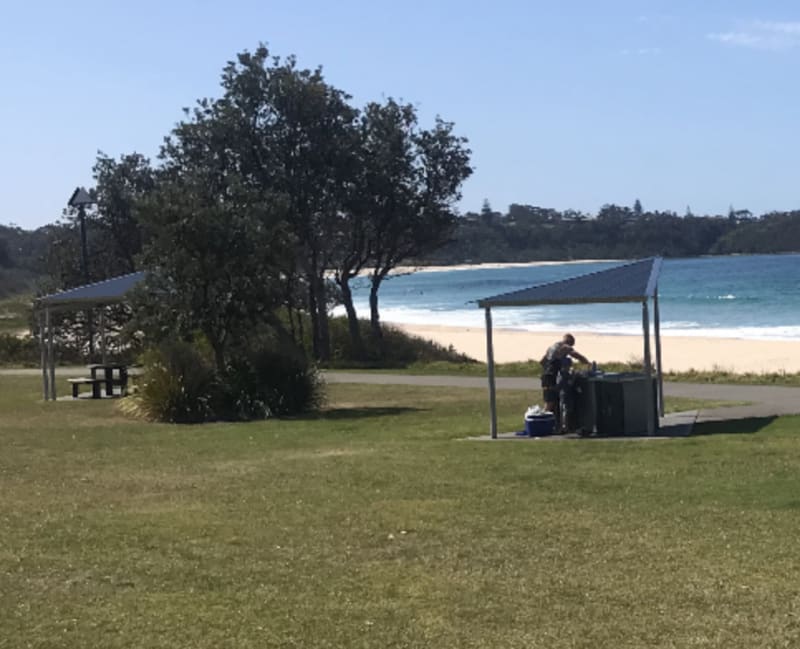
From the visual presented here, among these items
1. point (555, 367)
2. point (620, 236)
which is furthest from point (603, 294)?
point (620, 236)

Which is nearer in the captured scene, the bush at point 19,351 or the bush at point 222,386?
the bush at point 222,386

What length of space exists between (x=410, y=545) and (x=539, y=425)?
6974 millimetres

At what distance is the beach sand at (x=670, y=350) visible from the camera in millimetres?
31562

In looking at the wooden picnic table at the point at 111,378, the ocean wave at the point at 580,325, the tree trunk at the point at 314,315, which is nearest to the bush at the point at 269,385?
the wooden picnic table at the point at 111,378

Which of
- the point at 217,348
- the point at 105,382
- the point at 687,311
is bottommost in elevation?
the point at 105,382

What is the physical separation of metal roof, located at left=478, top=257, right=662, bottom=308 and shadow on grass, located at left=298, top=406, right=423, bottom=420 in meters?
3.84

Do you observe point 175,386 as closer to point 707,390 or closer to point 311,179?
point 707,390

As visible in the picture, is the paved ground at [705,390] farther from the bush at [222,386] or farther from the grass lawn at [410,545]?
the bush at [222,386]

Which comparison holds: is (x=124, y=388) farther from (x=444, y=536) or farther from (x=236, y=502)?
(x=444, y=536)

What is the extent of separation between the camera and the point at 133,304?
20625 mm

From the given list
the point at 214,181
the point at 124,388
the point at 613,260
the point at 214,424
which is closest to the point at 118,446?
the point at 214,424

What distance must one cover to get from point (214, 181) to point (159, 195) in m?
12.5

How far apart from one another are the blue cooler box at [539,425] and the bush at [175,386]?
20.1 feet

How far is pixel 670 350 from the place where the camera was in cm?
3762
